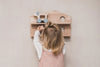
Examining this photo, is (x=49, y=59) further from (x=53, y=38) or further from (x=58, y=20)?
(x=58, y=20)

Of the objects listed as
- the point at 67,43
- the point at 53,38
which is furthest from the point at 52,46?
the point at 67,43

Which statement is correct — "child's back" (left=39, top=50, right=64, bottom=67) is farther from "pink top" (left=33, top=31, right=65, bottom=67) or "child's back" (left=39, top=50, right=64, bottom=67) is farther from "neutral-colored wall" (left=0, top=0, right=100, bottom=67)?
"neutral-colored wall" (left=0, top=0, right=100, bottom=67)

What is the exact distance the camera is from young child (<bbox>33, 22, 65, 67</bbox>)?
1166mm

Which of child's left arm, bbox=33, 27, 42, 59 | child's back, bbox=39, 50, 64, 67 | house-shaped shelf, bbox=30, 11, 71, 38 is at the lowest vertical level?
child's back, bbox=39, 50, 64, 67

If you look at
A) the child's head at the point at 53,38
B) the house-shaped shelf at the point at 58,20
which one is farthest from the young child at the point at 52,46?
the house-shaped shelf at the point at 58,20

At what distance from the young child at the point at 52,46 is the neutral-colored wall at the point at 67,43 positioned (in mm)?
134

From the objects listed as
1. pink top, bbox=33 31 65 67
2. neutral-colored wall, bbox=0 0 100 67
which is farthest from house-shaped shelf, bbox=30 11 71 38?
pink top, bbox=33 31 65 67

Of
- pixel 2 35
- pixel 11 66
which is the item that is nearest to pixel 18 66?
pixel 11 66

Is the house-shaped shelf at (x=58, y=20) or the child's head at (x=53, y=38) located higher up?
the house-shaped shelf at (x=58, y=20)

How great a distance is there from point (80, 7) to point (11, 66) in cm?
72

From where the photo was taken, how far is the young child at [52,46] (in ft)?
3.83

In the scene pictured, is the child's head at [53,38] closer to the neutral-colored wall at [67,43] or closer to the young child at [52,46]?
the young child at [52,46]

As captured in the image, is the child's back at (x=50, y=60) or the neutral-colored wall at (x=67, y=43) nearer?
the child's back at (x=50, y=60)

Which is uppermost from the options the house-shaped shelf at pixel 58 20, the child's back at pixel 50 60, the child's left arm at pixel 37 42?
the house-shaped shelf at pixel 58 20
